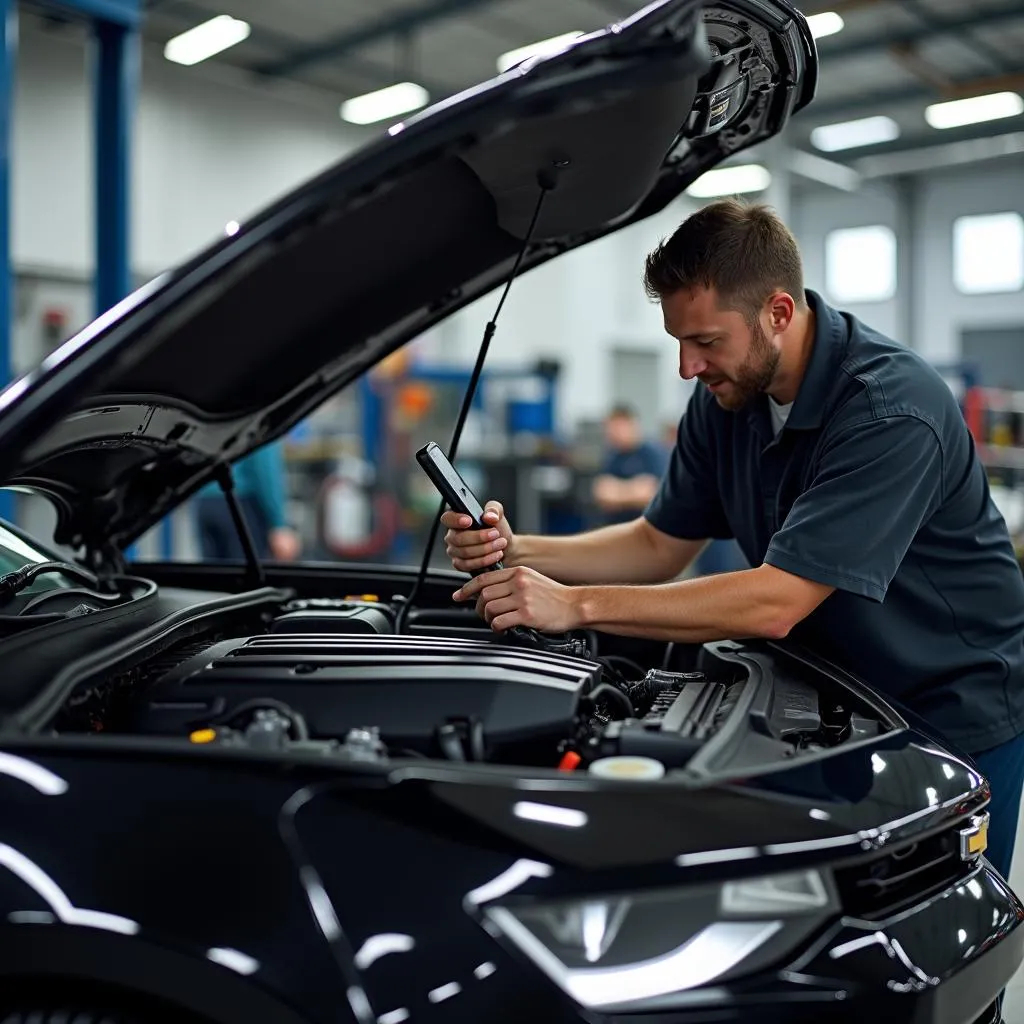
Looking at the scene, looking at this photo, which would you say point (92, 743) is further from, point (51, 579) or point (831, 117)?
point (831, 117)

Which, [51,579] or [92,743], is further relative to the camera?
[51,579]

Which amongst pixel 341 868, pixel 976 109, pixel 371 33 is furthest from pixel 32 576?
pixel 976 109

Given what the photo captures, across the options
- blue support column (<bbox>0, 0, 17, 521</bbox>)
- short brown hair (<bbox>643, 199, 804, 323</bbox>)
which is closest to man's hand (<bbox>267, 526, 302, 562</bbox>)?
blue support column (<bbox>0, 0, 17, 521</bbox>)

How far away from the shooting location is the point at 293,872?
1.06m

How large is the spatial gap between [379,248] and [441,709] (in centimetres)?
77

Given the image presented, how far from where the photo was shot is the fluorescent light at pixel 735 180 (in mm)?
12969

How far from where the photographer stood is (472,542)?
6.15 ft

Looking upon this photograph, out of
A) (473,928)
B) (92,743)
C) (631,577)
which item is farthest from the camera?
(631,577)

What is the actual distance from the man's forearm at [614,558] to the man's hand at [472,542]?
384mm

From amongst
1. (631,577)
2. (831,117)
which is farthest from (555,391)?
(631,577)

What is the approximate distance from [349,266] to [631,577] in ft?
3.20

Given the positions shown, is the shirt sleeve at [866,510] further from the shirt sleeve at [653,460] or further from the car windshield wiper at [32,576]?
the shirt sleeve at [653,460]

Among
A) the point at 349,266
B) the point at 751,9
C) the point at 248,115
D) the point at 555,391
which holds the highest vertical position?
the point at 248,115

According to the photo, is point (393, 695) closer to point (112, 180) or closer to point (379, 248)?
point (379, 248)
